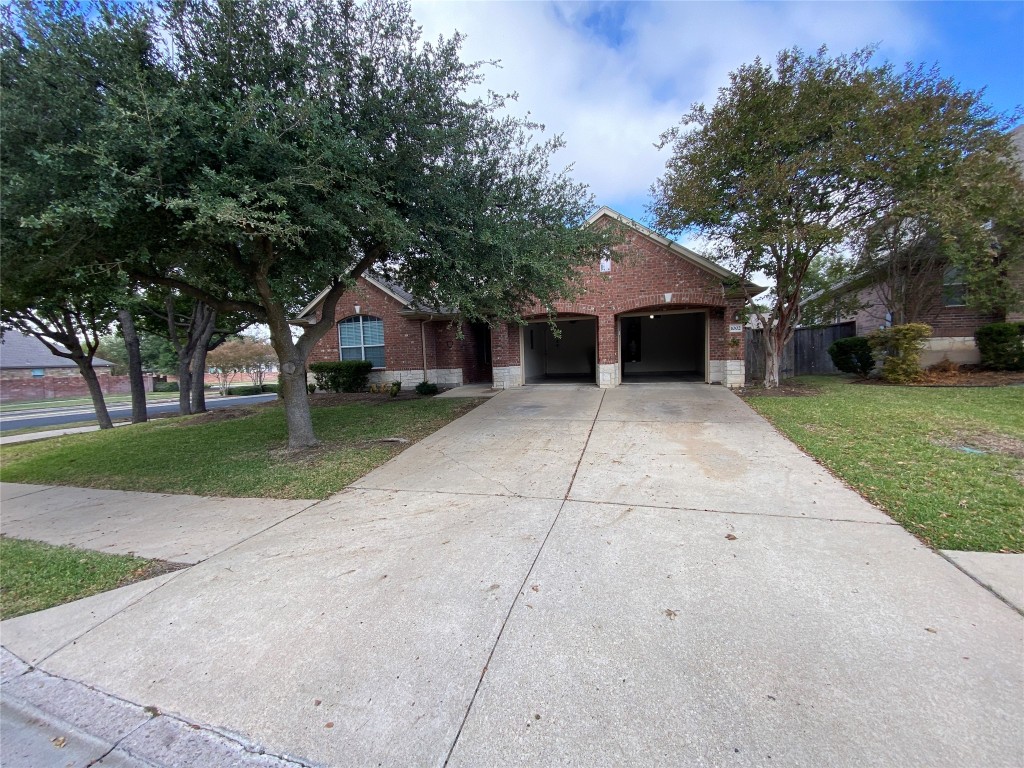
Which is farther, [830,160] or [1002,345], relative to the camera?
[1002,345]

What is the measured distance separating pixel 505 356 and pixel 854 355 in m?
11.4

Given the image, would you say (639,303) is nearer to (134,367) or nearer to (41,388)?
(134,367)

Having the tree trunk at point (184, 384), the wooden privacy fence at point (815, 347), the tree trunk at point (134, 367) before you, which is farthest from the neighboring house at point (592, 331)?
the tree trunk at point (134, 367)

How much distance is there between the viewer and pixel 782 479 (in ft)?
16.3

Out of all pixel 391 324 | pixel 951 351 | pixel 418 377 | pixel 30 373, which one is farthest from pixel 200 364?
pixel 30 373

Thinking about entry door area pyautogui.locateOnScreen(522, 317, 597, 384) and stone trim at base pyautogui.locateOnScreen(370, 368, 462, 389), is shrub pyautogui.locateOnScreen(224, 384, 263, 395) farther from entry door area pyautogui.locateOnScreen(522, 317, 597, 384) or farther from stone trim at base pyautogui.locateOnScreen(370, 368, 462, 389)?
entry door area pyautogui.locateOnScreen(522, 317, 597, 384)

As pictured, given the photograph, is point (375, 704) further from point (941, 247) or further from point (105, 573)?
point (941, 247)

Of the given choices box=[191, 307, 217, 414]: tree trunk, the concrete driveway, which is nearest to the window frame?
box=[191, 307, 217, 414]: tree trunk

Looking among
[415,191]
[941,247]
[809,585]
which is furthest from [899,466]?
[941,247]

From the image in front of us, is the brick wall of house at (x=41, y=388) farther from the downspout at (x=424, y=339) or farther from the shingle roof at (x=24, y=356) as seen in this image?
the downspout at (x=424, y=339)

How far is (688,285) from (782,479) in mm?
8848

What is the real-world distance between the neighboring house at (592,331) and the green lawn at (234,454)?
8.97ft

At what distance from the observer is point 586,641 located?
8.16 ft

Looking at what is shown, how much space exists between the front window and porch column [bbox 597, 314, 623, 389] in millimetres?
10165
